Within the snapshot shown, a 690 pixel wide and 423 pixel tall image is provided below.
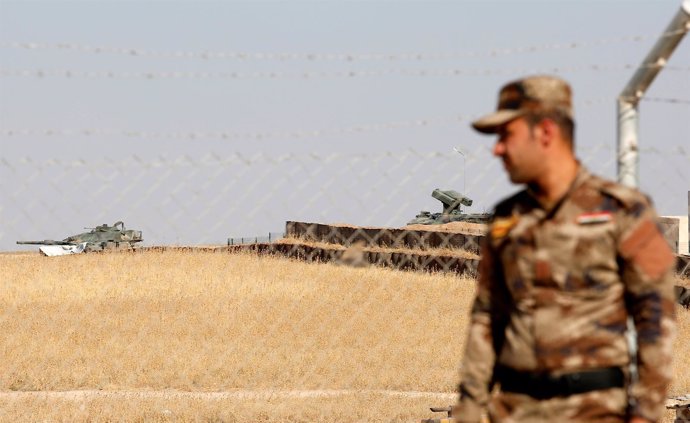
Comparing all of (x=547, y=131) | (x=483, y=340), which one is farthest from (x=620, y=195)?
(x=483, y=340)

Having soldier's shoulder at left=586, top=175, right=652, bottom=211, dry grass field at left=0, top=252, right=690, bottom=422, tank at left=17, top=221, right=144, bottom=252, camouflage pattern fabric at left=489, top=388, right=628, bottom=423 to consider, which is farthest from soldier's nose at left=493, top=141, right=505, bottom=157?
tank at left=17, top=221, right=144, bottom=252

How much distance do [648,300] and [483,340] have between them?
541 mm

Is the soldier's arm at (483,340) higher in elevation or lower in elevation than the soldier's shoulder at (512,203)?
lower

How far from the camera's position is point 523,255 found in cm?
344

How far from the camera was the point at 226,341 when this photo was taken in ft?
50.6

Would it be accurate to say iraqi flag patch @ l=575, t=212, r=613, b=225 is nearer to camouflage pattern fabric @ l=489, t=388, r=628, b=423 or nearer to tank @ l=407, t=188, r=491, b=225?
camouflage pattern fabric @ l=489, t=388, r=628, b=423

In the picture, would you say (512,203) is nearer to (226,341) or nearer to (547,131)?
(547,131)

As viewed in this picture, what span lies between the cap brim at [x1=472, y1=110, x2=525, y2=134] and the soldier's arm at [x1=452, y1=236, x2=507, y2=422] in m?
0.40

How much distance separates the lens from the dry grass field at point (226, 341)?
10.7 m

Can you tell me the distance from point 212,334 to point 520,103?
1309cm

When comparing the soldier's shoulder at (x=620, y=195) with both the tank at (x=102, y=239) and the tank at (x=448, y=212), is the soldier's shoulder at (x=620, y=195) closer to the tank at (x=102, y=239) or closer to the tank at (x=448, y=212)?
the tank at (x=448, y=212)

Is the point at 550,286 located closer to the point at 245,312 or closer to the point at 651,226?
the point at 651,226

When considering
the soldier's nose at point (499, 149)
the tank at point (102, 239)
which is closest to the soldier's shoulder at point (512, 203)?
the soldier's nose at point (499, 149)

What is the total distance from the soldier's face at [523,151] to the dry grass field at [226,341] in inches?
270
